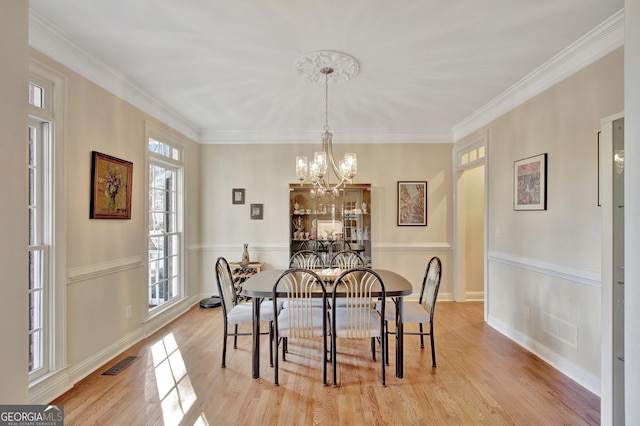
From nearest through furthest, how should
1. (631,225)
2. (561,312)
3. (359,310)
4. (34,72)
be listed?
1. (631,225)
2. (34,72)
3. (359,310)
4. (561,312)

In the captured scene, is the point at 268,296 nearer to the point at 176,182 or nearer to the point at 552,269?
the point at 552,269

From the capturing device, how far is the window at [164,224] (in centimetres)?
394

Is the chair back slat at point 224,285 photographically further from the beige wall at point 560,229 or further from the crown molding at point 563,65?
the crown molding at point 563,65

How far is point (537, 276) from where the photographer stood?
10.3ft

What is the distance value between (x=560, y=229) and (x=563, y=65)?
4.74ft

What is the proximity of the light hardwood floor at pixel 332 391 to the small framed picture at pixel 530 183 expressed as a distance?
4.95 ft

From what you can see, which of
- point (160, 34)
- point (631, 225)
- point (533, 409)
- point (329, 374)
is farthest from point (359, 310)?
point (160, 34)

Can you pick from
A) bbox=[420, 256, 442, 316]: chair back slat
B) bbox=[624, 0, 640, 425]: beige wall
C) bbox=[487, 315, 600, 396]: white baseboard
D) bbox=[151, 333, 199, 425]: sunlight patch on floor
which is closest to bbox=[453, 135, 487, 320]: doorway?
bbox=[487, 315, 600, 396]: white baseboard

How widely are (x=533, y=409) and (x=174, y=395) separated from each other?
263cm

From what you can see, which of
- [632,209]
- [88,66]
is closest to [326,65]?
[88,66]

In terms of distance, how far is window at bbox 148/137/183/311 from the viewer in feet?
12.9

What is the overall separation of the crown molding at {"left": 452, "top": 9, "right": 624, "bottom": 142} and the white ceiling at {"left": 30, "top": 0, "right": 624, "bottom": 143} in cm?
5

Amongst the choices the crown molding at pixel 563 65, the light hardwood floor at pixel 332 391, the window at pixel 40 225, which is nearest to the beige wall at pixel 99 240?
the window at pixel 40 225

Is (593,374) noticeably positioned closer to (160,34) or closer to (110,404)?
(110,404)
